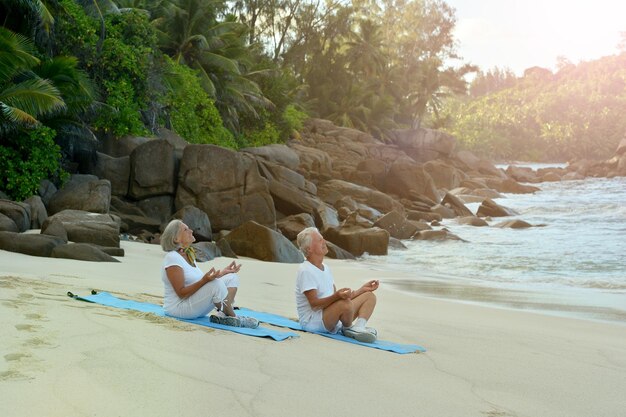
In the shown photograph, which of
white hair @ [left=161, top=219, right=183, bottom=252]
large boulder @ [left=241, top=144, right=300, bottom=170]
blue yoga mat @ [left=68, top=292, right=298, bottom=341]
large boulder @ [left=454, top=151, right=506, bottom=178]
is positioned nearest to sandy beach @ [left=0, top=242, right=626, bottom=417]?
blue yoga mat @ [left=68, top=292, right=298, bottom=341]

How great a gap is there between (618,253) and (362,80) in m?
44.6

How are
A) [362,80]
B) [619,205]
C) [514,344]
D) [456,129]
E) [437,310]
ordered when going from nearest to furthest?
1. [514,344]
2. [437,310]
3. [619,205]
4. [362,80]
5. [456,129]

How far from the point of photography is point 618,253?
19234 mm

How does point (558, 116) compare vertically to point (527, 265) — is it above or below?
above

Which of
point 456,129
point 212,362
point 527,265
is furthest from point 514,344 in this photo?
point 456,129

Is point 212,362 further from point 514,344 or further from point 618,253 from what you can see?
point 618,253

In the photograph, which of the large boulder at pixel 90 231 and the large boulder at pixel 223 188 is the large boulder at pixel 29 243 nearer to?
the large boulder at pixel 90 231

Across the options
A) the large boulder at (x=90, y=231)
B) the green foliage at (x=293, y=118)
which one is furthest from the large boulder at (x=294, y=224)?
the green foliage at (x=293, y=118)

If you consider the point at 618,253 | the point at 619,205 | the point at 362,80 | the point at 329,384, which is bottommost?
the point at 329,384

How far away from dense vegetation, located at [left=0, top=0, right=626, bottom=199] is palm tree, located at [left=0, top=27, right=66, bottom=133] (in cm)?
3

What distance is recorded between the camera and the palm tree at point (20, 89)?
15.6m

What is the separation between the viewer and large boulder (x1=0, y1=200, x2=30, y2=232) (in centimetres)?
1418

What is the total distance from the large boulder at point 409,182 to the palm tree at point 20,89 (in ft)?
67.2

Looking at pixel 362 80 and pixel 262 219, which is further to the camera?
pixel 362 80
